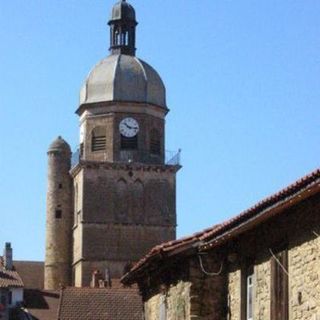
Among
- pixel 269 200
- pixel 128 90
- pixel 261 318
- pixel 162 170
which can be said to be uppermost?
pixel 128 90

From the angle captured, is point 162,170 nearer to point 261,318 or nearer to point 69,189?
point 69,189

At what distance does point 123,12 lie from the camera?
3935 inches

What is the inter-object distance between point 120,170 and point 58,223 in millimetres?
6657

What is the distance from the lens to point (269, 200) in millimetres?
19828

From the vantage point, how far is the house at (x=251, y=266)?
19094 millimetres

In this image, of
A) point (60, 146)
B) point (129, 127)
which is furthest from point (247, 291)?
point (60, 146)

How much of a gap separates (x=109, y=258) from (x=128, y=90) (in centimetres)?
1263

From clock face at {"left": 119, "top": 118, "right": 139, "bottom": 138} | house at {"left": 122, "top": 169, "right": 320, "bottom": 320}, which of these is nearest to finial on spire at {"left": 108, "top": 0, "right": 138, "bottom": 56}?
clock face at {"left": 119, "top": 118, "right": 139, "bottom": 138}

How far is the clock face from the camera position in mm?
98188

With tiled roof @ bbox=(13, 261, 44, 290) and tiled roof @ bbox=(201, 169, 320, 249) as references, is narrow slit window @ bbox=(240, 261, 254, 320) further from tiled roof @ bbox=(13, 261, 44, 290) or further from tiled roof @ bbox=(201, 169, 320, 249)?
tiled roof @ bbox=(13, 261, 44, 290)

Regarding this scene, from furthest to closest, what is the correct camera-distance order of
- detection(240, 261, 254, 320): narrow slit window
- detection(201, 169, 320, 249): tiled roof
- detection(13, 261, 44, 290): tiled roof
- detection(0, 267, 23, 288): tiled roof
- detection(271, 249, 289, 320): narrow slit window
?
1. detection(13, 261, 44, 290): tiled roof
2. detection(0, 267, 23, 288): tiled roof
3. detection(240, 261, 254, 320): narrow slit window
4. detection(271, 249, 289, 320): narrow slit window
5. detection(201, 169, 320, 249): tiled roof

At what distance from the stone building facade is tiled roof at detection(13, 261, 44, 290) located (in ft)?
20.8

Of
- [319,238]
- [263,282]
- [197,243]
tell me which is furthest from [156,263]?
[319,238]

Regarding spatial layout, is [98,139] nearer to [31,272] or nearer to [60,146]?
[60,146]
